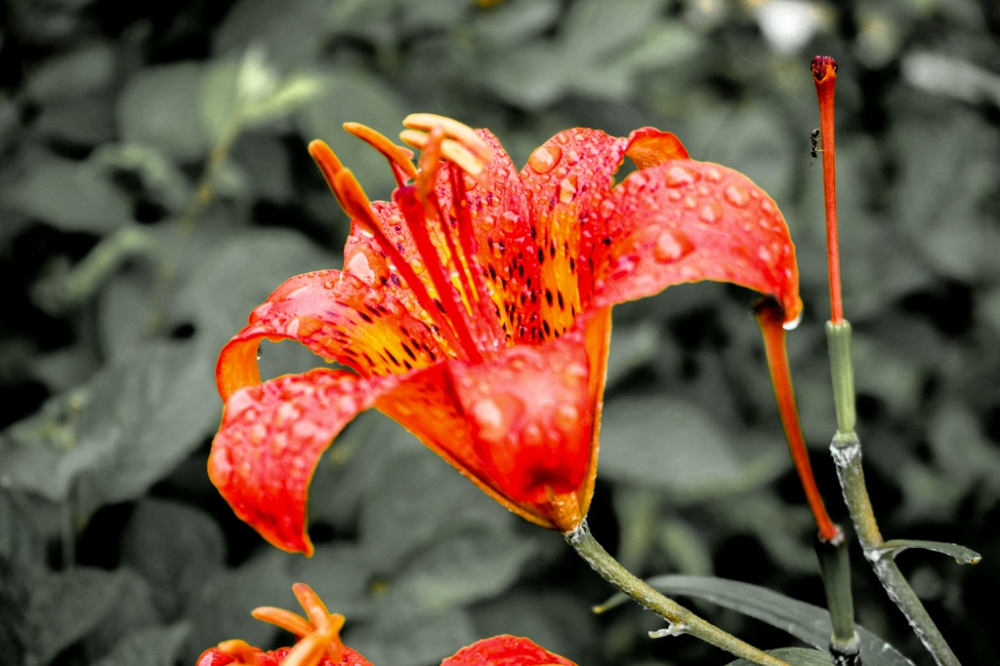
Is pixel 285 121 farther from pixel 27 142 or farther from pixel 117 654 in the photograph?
pixel 117 654

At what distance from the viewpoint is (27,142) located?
155cm

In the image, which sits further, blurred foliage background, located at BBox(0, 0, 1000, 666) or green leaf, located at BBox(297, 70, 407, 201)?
green leaf, located at BBox(297, 70, 407, 201)

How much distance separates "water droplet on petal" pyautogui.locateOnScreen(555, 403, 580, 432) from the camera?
1.81 ft

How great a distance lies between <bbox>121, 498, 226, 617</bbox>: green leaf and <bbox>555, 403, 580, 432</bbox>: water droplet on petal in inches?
27.2

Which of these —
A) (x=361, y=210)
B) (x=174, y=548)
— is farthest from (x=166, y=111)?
(x=361, y=210)

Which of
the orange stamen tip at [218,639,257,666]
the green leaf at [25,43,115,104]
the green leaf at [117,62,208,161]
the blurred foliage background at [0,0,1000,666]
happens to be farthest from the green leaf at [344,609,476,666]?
the green leaf at [25,43,115,104]

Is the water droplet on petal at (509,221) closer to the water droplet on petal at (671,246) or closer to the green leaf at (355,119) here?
the water droplet on petal at (671,246)

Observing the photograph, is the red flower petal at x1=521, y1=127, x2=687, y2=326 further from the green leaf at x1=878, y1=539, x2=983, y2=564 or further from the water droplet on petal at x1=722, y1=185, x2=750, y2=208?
the green leaf at x1=878, y1=539, x2=983, y2=564

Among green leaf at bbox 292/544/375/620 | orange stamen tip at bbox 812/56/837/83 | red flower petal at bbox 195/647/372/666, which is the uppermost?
orange stamen tip at bbox 812/56/837/83

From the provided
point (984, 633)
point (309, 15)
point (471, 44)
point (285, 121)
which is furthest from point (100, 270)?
point (984, 633)

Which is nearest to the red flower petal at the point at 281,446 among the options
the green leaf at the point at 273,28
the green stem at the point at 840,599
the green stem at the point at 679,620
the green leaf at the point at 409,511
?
the green stem at the point at 679,620

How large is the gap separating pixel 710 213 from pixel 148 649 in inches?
26.9

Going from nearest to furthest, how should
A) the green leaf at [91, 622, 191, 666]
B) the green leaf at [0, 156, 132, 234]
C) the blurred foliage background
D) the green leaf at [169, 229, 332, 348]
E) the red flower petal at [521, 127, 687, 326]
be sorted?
the red flower petal at [521, 127, 687, 326], the green leaf at [91, 622, 191, 666], the blurred foliage background, the green leaf at [169, 229, 332, 348], the green leaf at [0, 156, 132, 234]

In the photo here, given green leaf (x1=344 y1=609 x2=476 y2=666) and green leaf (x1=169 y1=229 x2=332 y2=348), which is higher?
green leaf (x1=169 y1=229 x2=332 y2=348)
